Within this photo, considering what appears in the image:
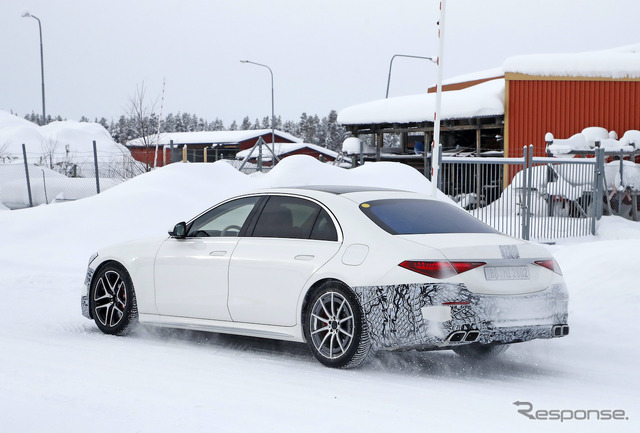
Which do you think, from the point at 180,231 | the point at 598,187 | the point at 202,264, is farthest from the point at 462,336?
the point at 598,187

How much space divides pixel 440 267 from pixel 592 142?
80.8 feet

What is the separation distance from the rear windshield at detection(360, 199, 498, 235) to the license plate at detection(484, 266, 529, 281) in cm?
57

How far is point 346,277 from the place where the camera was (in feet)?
22.7

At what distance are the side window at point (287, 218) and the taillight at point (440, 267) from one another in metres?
1.19

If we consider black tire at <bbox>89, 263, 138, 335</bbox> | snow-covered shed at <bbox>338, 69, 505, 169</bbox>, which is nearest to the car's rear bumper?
black tire at <bbox>89, 263, 138, 335</bbox>

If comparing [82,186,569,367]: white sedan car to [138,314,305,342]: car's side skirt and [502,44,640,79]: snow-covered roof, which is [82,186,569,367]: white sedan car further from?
[502,44,640,79]: snow-covered roof

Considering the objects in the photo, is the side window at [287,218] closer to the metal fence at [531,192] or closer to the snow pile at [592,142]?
the metal fence at [531,192]

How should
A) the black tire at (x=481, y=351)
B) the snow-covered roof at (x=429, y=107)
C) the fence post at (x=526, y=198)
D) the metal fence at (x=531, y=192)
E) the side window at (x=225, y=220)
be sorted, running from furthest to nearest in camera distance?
1. the snow-covered roof at (x=429, y=107)
2. the metal fence at (x=531, y=192)
3. the fence post at (x=526, y=198)
4. the side window at (x=225, y=220)
5. the black tire at (x=481, y=351)

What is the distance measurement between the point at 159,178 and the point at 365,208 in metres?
14.5

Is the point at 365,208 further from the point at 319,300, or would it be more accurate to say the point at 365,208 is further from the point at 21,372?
the point at 21,372

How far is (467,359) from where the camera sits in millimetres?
7867

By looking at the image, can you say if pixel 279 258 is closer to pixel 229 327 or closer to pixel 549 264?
pixel 229 327

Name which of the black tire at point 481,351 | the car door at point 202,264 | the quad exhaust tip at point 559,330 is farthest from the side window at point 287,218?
the quad exhaust tip at point 559,330

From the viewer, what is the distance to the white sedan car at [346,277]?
6.64 meters
